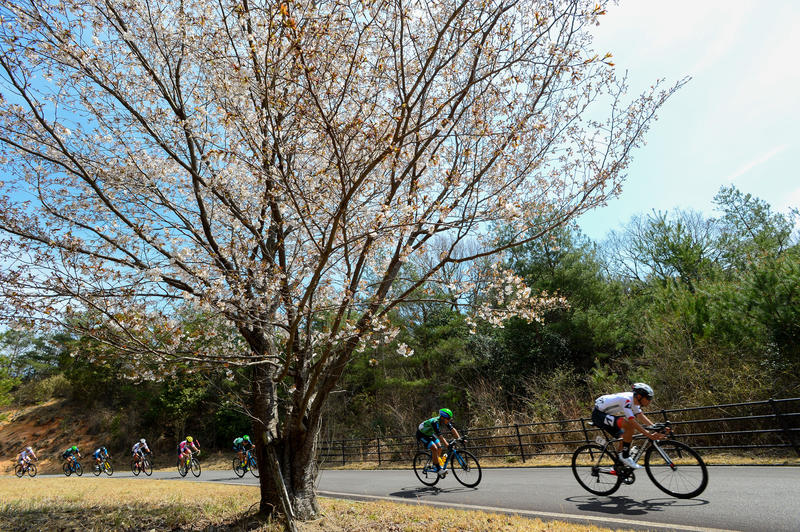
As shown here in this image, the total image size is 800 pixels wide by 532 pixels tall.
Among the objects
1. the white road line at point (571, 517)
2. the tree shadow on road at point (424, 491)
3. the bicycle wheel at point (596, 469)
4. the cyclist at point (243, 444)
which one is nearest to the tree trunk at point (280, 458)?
the white road line at point (571, 517)

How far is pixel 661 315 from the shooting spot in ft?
46.5

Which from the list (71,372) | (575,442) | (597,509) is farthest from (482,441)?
(71,372)

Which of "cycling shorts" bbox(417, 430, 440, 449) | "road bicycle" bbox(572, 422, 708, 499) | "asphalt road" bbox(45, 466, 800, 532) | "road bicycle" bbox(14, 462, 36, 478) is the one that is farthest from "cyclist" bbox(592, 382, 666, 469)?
"road bicycle" bbox(14, 462, 36, 478)

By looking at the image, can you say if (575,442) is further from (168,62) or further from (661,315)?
(168,62)

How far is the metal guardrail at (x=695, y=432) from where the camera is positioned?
862 cm

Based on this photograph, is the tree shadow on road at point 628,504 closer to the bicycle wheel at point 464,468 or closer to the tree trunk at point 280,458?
the bicycle wheel at point 464,468

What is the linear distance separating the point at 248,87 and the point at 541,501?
7.63 m

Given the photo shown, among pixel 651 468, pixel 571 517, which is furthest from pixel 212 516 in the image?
pixel 651 468

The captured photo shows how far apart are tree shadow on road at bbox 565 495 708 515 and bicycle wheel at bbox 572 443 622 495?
23cm

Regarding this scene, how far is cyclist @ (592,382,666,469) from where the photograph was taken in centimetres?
612

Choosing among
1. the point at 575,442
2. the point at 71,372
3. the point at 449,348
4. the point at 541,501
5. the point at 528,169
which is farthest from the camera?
the point at 71,372

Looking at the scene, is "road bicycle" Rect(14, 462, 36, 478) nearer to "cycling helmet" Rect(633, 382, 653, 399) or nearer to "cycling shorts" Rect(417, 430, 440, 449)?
"cycling shorts" Rect(417, 430, 440, 449)

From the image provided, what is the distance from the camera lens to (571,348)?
1981 centimetres

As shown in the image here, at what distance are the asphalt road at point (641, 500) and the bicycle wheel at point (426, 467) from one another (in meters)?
0.25
